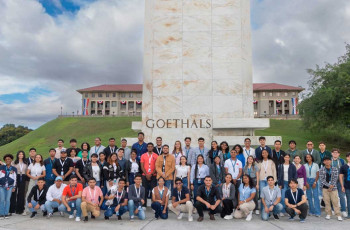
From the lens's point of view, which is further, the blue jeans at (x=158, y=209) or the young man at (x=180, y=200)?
the young man at (x=180, y=200)

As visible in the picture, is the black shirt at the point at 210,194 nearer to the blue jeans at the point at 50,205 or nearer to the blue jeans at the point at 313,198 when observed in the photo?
the blue jeans at the point at 313,198

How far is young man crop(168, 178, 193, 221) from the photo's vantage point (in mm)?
7534

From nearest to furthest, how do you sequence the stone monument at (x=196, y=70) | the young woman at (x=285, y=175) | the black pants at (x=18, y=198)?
the young woman at (x=285, y=175) → the black pants at (x=18, y=198) → the stone monument at (x=196, y=70)

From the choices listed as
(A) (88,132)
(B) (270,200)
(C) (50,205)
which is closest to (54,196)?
(C) (50,205)

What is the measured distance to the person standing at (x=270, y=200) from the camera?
7.31 metres

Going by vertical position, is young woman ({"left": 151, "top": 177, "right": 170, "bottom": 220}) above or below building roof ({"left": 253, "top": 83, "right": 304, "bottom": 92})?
below

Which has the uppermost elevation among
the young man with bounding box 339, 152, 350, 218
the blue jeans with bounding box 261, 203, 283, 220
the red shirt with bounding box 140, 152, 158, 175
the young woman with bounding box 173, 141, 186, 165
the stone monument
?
the stone monument

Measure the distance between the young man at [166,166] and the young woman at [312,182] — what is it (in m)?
3.67

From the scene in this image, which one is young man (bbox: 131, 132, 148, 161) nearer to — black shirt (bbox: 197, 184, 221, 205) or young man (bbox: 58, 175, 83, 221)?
young man (bbox: 58, 175, 83, 221)

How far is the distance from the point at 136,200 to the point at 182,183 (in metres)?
1.27

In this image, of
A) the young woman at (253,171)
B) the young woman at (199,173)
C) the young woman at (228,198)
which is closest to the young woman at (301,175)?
the young woman at (253,171)

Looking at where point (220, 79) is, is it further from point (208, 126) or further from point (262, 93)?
point (262, 93)

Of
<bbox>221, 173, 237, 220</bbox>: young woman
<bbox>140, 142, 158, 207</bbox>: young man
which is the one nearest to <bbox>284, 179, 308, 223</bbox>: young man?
<bbox>221, 173, 237, 220</bbox>: young woman

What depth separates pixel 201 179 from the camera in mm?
8055
